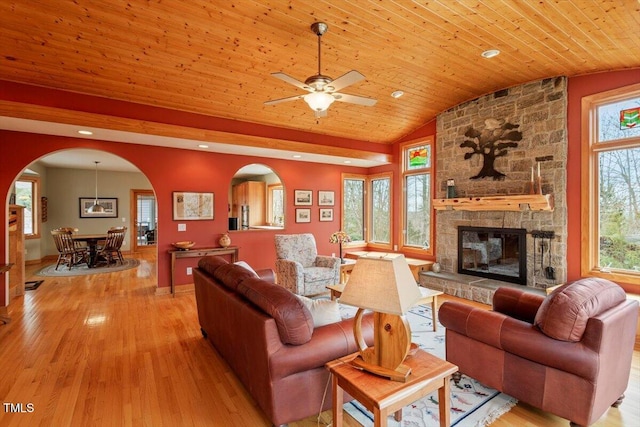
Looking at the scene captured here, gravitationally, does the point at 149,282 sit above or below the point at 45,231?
below

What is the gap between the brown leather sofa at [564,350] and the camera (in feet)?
5.98

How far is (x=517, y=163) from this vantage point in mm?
4691

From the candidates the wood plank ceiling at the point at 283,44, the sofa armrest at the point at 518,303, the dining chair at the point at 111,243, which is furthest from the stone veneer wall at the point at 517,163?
the dining chair at the point at 111,243

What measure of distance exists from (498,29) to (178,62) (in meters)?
3.43

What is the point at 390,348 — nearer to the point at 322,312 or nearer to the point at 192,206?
the point at 322,312

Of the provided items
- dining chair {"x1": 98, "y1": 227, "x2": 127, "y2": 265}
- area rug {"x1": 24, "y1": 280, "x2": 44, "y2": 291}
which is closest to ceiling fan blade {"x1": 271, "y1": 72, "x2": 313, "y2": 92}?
area rug {"x1": 24, "y1": 280, "x2": 44, "y2": 291}

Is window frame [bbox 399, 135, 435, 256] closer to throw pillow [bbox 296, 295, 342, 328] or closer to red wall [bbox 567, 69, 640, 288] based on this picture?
red wall [bbox 567, 69, 640, 288]

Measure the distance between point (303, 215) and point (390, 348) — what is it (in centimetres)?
517

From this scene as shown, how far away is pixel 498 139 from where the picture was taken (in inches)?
193

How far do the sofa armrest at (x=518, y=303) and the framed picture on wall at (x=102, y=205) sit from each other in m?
10.3

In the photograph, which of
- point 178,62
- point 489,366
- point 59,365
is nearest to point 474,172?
point 489,366

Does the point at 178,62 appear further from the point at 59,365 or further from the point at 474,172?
the point at 474,172

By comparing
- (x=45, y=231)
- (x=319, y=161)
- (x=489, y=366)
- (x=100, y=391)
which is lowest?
(x=100, y=391)

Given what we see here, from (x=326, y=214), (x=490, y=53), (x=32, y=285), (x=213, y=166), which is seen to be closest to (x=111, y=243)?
(x=32, y=285)
